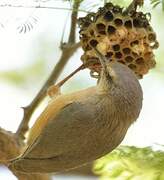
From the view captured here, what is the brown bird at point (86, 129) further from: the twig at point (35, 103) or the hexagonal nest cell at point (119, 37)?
the twig at point (35, 103)

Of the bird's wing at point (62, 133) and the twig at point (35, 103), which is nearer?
the bird's wing at point (62, 133)

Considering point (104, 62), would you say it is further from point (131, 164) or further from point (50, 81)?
point (50, 81)

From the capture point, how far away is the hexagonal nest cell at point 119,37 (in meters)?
1.27

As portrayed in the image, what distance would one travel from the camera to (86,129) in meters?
1.26

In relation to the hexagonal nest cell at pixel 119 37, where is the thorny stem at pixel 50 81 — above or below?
below

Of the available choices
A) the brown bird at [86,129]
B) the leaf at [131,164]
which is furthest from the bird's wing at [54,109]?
the leaf at [131,164]

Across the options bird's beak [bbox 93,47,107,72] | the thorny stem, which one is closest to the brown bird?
bird's beak [bbox 93,47,107,72]

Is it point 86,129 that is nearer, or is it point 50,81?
point 86,129

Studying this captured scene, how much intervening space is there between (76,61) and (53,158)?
708mm

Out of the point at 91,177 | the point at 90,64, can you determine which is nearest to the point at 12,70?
the point at 91,177

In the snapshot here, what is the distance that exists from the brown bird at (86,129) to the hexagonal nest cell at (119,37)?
0.09 ft

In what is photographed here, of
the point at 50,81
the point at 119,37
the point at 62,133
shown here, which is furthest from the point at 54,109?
the point at 50,81

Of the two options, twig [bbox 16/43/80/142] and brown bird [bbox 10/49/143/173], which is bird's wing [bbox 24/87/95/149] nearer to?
brown bird [bbox 10/49/143/173]

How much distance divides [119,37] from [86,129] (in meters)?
0.18
